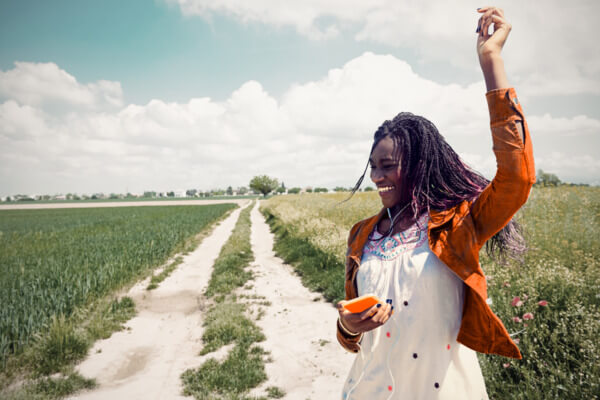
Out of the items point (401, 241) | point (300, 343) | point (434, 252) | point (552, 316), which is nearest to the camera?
point (434, 252)

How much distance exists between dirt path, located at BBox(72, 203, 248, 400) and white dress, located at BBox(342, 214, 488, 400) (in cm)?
339

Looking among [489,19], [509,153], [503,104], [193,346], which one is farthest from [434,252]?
[193,346]

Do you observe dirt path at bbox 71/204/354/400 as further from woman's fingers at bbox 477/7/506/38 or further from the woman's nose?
woman's fingers at bbox 477/7/506/38

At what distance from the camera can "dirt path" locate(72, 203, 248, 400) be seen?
13.2ft

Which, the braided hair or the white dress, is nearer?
the white dress

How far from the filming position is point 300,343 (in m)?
4.98

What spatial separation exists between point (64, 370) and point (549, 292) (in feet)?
21.2

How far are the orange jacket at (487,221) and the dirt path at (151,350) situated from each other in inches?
148

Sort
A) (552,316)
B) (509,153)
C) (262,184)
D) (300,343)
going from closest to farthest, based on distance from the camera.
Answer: (509,153) → (552,316) → (300,343) → (262,184)

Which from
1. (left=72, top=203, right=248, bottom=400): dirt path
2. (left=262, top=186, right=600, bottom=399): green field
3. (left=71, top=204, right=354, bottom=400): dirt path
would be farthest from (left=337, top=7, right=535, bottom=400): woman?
(left=72, top=203, right=248, bottom=400): dirt path

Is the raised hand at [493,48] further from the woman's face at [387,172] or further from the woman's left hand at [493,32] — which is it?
the woman's face at [387,172]

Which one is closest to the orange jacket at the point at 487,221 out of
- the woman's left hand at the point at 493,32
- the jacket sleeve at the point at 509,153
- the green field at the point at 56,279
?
the jacket sleeve at the point at 509,153

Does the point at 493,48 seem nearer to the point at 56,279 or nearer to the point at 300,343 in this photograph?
the point at 300,343

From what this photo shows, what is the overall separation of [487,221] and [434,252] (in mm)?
252
